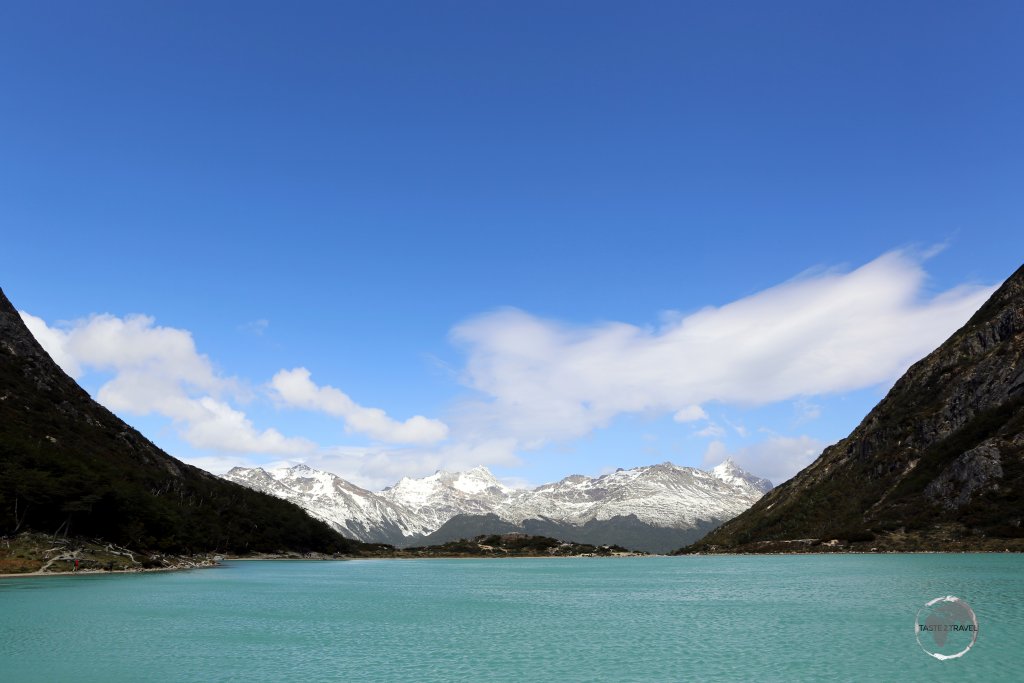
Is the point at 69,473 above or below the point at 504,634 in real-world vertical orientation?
above

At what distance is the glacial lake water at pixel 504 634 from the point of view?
36.3 m

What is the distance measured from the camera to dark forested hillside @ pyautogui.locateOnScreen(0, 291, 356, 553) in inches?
4540

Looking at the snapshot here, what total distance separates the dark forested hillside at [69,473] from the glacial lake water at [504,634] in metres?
28.5

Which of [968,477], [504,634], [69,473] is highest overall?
[968,477]

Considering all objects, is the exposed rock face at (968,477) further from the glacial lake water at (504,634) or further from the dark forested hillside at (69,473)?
the dark forested hillside at (69,473)

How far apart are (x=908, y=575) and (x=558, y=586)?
49.1 m

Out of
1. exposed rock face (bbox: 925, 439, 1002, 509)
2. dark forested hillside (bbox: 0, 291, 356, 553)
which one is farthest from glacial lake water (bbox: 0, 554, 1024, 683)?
exposed rock face (bbox: 925, 439, 1002, 509)

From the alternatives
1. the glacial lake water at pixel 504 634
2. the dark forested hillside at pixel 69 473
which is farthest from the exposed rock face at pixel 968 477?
the dark forested hillside at pixel 69 473

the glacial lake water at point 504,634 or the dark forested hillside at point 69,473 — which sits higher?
the dark forested hillside at point 69,473

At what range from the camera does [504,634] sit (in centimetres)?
5147

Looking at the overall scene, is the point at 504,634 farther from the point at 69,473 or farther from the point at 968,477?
the point at 968,477

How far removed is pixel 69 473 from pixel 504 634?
349ft

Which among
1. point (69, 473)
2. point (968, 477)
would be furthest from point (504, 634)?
A: point (968, 477)

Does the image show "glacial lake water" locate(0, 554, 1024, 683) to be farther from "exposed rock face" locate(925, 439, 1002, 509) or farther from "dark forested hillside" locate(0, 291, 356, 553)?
"exposed rock face" locate(925, 439, 1002, 509)
